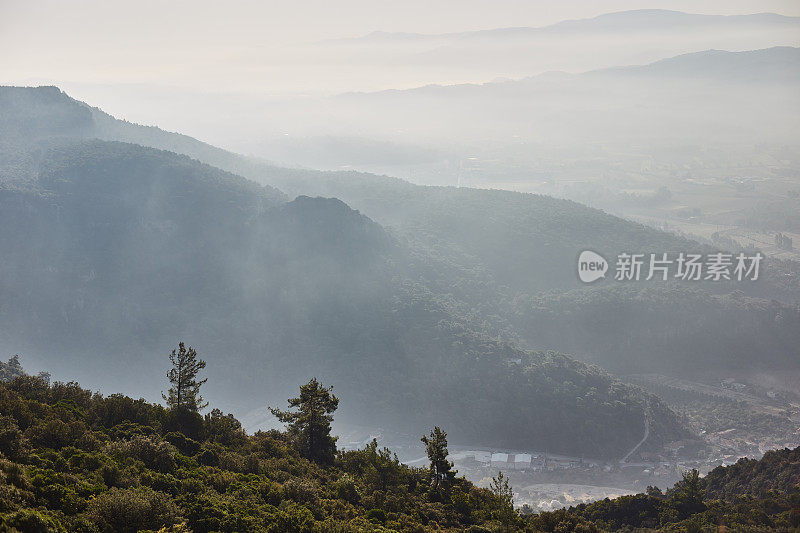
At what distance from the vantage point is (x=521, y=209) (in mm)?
197250

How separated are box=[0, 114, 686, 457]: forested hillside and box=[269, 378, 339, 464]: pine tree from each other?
6877 cm

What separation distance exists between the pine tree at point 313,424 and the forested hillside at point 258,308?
68771 millimetres

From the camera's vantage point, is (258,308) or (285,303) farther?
(285,303)

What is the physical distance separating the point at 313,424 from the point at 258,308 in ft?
329

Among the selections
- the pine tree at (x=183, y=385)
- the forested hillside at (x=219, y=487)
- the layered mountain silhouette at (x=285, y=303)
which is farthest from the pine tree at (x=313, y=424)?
the layered mountain silhouette at (x=285, y=303)

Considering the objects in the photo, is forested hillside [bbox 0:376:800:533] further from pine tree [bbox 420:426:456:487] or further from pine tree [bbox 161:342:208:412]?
pine tree [bbox 161:342:208:412]

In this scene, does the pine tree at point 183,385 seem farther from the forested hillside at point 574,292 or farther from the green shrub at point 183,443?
the forested hillside at point 574,292

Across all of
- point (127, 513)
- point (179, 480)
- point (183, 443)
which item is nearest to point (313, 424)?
point (183, 443)

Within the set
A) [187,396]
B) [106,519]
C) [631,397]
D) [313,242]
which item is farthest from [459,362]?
[106,519]

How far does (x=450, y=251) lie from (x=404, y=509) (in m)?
142

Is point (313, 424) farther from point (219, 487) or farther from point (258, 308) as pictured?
point (258, 308)

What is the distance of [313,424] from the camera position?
47188 mm

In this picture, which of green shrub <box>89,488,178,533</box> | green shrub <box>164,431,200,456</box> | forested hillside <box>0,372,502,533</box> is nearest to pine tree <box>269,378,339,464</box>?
forested hillside <box>0,372,502,533</box>

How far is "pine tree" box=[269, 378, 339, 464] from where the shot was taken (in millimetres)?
47156
